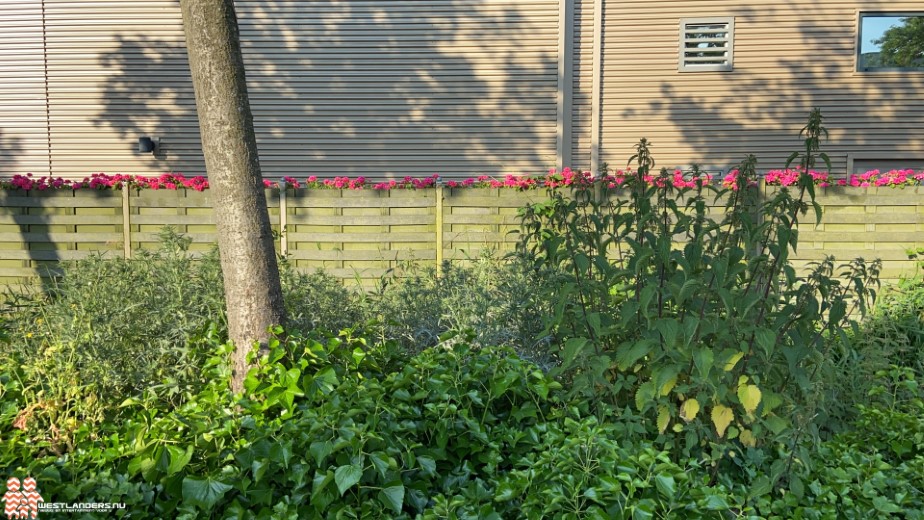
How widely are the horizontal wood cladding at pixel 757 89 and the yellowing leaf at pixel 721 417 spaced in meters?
8.57

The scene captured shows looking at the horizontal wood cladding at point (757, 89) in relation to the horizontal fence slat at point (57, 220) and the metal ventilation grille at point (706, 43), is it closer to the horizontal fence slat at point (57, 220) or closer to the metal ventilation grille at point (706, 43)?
the metal ventilation grille at point (706, 43)

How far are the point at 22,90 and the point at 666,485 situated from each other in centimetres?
1197

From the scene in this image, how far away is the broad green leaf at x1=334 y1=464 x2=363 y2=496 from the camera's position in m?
2.54

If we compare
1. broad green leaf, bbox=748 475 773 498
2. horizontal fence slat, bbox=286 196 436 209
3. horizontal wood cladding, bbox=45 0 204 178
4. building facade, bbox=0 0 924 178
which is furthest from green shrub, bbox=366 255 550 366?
horizontal wood cladding, bbox=45 0 204 178

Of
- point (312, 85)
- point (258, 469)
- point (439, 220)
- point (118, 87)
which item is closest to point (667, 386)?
point (258, 469)

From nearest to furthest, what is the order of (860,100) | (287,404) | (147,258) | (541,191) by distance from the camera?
(287,404), (147,258), (541,191), (860,100)

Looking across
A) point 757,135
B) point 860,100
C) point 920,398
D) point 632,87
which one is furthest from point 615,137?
point 920,398

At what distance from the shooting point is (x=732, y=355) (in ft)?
9.32

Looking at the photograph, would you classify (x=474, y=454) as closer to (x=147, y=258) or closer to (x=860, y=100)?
(x=147, y=258)

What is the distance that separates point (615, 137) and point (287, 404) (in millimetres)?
8933

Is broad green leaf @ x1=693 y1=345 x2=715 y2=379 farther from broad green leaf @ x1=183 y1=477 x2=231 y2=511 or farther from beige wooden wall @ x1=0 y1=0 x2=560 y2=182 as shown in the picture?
beige wooden wall @ x1=0 y1=0 x2=560 y2=182

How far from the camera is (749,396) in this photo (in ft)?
9.23

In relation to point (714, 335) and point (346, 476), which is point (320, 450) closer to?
point (346, 476)

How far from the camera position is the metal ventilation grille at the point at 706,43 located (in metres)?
10.9
